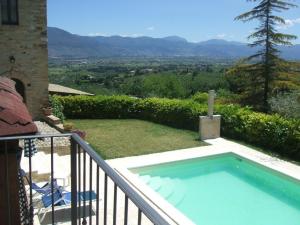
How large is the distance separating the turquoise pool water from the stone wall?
8.44m

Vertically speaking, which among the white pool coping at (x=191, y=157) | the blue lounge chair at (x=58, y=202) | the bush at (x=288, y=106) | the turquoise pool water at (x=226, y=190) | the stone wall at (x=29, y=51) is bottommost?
the turquoise pool water at (x=226, y=190)

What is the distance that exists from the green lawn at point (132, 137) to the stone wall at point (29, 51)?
8.26 feet

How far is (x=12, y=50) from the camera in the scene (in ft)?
53.7

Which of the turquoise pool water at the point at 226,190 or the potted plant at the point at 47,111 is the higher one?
the potted plant at the point at 47,111

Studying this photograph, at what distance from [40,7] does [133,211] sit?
41.0ft

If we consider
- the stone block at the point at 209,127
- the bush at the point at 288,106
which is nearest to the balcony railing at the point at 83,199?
the stone block at the point at 209,127

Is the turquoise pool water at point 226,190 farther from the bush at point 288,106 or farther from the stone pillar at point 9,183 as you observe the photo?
the stone pillar at point 9,183

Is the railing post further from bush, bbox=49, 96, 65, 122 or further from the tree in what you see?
the tree

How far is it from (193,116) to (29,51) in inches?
323

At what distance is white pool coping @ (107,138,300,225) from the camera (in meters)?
9.24

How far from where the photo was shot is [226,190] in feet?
34.9

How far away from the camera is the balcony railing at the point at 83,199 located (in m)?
2.06

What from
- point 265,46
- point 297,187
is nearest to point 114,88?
point 265,46

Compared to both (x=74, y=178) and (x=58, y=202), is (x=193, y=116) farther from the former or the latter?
(x=74, y=178)
